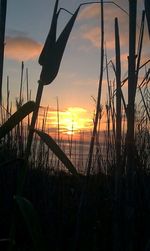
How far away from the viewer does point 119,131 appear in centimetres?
108

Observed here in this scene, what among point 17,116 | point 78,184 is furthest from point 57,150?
point 78,184

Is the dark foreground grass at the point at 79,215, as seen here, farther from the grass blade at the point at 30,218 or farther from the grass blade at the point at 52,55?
the grass blade at the point at 52,55

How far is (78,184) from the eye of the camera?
103cm

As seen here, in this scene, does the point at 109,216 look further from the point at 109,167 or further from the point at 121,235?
the point at 121,235

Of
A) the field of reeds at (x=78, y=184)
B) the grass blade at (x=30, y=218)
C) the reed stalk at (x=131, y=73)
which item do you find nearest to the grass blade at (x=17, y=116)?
the field of reeds at (x=78, y=184)

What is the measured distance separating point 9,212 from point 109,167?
23.3 inches

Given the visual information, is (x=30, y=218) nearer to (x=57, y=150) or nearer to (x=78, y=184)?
(x=57, y=150)

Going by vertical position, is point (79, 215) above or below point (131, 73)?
below

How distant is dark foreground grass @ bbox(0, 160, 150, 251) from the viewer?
1105mm

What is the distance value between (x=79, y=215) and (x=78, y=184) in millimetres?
118

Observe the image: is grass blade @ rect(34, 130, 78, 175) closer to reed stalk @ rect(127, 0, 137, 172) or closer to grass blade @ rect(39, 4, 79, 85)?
grass blade @ rect(39, 4, 79, 85)

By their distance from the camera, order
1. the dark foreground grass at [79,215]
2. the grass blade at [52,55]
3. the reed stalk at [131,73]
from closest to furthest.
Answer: the grass blade at [52,55] < the reed stalk at [131,73] < the dark foreground grass at [79,215]

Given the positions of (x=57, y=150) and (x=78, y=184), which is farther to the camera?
(x=78, y=184)

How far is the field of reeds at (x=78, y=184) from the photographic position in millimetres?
729
